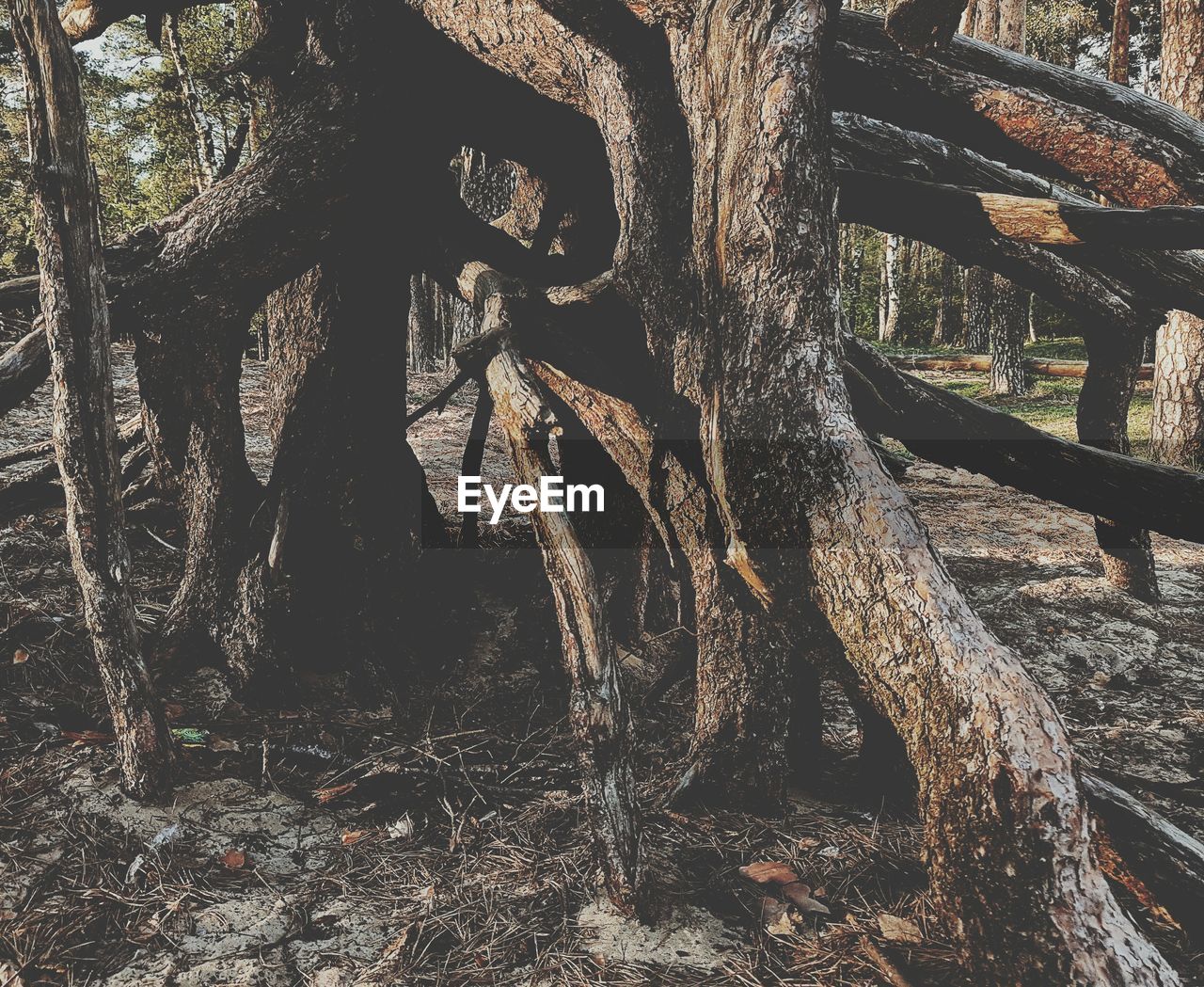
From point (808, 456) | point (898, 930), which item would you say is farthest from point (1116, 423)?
point (898, 930)

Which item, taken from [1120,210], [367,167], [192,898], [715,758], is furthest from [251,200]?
[1120,210]

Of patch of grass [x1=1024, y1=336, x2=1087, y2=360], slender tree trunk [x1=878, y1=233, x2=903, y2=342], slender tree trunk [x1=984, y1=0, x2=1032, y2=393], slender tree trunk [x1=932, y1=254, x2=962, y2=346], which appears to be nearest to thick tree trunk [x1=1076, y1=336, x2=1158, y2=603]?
slender tree trunk [x1=984, y1=0, x2=1032, y2=393]

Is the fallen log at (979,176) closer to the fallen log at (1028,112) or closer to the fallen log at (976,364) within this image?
the fallen log at (1028,112)

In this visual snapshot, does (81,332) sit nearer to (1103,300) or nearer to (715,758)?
(715,758)

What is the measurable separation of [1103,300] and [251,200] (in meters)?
3.88

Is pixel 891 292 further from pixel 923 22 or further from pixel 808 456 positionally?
pixel 808 456

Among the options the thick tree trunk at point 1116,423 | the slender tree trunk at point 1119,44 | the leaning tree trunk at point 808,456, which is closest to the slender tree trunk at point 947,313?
the slender tree trunk at point 1119,44

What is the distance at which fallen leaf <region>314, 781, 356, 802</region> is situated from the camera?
3.06 metres

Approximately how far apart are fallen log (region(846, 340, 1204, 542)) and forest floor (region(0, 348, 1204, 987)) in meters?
1.19

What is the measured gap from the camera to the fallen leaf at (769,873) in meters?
2.58

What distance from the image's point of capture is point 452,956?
7.63ft

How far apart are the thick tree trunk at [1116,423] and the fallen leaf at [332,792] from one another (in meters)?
3.77

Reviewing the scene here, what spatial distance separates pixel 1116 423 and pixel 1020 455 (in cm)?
199

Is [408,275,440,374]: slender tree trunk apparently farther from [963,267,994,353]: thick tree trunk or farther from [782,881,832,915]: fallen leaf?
[782,881,832,915]: fallen leaf
